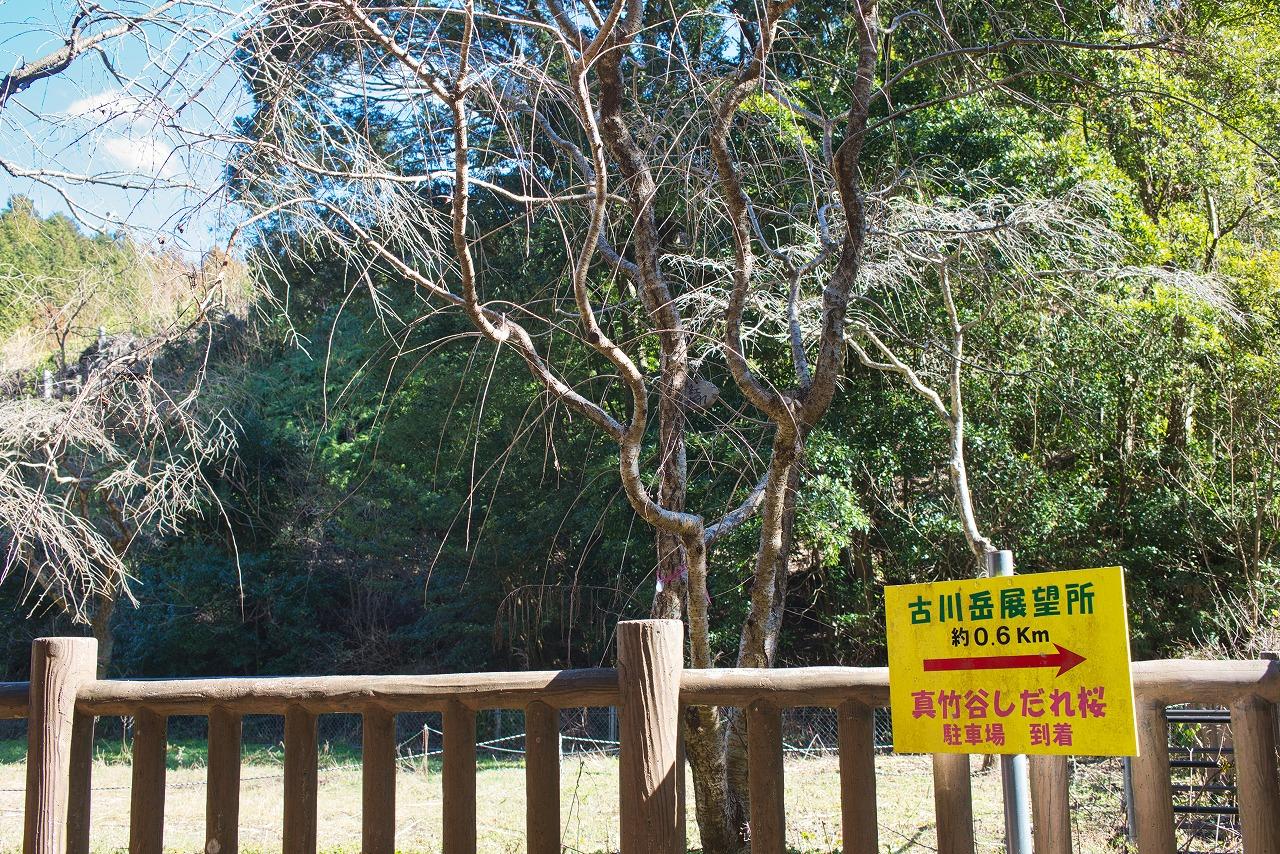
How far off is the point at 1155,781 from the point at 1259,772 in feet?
0.61

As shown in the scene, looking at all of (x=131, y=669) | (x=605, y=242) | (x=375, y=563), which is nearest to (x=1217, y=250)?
(x=605, y=242)

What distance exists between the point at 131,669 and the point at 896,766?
13.0 meters

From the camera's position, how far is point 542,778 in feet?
7.92

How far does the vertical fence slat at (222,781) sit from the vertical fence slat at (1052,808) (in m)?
1.85

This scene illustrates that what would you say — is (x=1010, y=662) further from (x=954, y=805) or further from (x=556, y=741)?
(x=556, y=741)

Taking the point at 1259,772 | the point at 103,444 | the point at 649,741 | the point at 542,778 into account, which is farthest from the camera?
the point at 103,444

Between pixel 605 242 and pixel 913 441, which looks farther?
pixel 913 441

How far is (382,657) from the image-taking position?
55.7 feet

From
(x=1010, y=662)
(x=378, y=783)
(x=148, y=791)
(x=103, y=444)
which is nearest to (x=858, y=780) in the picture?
(x=1010, y=662)

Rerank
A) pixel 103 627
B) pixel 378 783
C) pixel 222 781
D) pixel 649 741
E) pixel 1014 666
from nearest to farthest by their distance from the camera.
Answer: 1. pixel 1014 666
2. pixel 649 741
3. pixel 378 783
4. pixel 222 781
5. pixel 103 627

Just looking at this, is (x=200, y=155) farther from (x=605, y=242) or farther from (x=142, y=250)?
(x=605, y=242)

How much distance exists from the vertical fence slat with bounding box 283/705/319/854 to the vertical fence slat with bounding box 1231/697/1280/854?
6.67 feet

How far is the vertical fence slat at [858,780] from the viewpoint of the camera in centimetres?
227

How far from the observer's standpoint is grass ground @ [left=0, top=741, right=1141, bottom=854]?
20.9 feet
